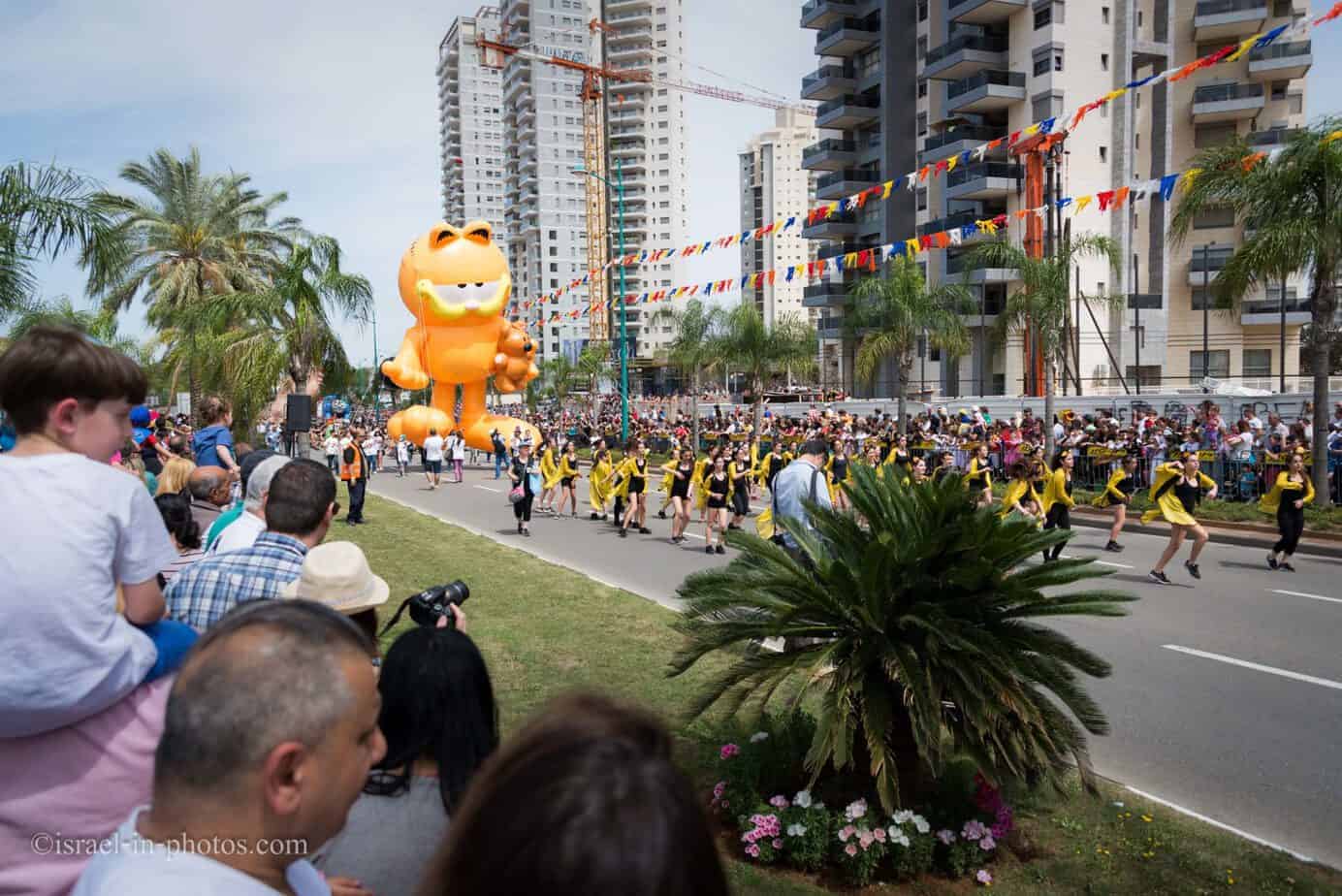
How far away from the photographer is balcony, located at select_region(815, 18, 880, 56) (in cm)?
5264

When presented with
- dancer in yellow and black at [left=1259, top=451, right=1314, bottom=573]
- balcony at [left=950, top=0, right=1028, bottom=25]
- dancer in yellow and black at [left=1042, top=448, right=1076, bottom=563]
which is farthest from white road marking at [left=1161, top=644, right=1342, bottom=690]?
balcony at [left=950, top=0, right=1028, bottom=25]

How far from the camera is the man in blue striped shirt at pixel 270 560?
301 cm

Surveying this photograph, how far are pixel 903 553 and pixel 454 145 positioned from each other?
139m

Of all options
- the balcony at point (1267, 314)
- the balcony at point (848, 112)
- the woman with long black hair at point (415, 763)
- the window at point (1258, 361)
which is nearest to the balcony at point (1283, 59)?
the balcony at point (1267, 314)

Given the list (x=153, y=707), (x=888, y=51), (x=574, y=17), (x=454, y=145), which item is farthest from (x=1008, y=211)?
(x=454, y=145)

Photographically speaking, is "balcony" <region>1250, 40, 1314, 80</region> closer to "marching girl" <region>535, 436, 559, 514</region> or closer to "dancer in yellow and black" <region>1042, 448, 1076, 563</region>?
"dancer in yellow and black" <region>1042, 448, 1076, 563</region>

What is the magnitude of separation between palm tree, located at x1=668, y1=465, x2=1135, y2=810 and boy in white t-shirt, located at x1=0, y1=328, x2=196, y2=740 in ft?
8.86

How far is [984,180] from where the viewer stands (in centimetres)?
4338

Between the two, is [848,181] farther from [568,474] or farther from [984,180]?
[568,474]

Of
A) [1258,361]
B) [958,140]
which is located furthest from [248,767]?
[1258,361]

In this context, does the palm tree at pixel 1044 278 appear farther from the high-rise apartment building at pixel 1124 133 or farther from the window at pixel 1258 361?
→ the window at pixel 1258 361

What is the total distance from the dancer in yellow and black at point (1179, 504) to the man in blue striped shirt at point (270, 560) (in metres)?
10.0

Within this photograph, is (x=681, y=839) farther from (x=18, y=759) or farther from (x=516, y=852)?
(x=18, y=759)

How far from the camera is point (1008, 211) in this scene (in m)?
44.5
